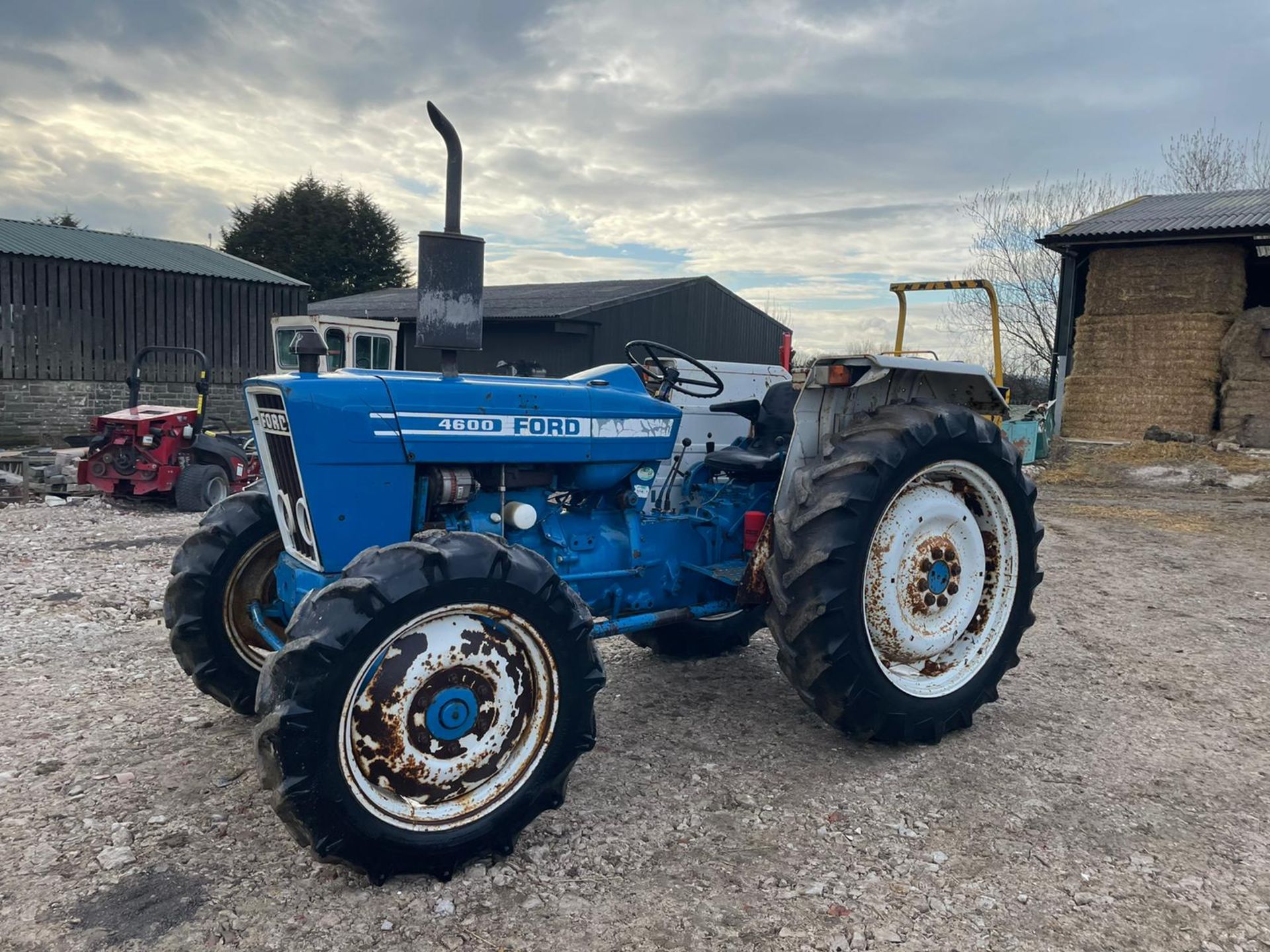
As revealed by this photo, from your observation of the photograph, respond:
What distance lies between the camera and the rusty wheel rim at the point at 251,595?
3.12 m

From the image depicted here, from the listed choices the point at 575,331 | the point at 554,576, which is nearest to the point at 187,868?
the point at 554,576

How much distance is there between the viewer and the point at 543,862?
2410mm

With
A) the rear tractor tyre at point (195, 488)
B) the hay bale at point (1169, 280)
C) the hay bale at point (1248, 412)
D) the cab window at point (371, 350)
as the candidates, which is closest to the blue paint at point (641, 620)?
the rear tractor tyre at point (195, 488)

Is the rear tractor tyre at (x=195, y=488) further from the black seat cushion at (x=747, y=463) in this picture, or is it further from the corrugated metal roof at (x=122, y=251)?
the corrugated metal roof at (x=122, y=251)

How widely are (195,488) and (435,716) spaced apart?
6799mm

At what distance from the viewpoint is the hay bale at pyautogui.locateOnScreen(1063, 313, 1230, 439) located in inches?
477

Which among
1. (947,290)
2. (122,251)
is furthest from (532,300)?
(947,290)

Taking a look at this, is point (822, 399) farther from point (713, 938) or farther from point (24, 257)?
point (24, 257)

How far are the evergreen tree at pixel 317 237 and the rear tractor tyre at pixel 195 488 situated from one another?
24.3 meters

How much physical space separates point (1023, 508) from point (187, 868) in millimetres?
3065

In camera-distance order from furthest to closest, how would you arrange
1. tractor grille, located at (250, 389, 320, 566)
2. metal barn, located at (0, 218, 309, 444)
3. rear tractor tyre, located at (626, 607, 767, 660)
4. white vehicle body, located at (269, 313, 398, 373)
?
metal barn, located at (0, 218, 309, 444) → white vehicle body, located at (269, 313, 398, 373) → rear tractor tyre, located at (626, 607, 767, 660) → tractor grille, located at (250, 389, 320, 566)

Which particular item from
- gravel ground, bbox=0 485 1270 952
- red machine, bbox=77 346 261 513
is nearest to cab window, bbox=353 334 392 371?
red machine, bbox=77 346 261 513

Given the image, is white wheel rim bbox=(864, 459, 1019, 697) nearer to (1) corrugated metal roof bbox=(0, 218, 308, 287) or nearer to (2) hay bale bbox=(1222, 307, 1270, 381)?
(2) hay bale bbox=(1222, 307, 1270, 381)

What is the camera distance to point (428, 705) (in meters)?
2.32
